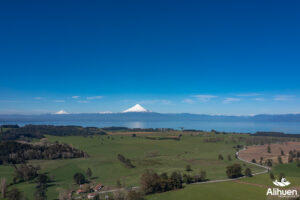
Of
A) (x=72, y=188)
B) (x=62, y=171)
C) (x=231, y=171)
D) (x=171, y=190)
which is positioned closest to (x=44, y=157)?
(x=62, y=171)

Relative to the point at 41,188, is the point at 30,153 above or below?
above

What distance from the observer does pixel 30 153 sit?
98750 mm

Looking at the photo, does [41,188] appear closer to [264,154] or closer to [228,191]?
[228,191]

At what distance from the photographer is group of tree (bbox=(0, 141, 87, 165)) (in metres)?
90.2

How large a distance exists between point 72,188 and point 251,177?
51100 mm

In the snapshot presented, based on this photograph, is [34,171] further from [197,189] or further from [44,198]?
[197,189]

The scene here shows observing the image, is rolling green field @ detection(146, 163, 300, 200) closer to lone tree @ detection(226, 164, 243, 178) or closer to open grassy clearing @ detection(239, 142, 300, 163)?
lone tree @ detection(226, 164, 243, 178)

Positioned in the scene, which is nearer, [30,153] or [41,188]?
[41,188]

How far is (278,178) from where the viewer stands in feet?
201
